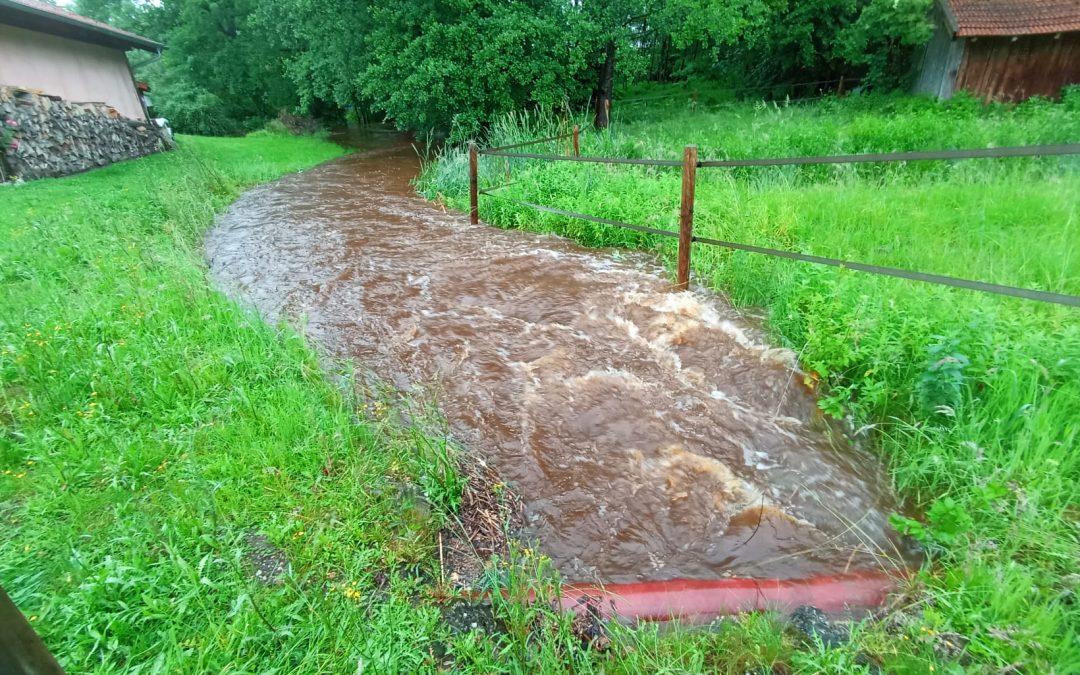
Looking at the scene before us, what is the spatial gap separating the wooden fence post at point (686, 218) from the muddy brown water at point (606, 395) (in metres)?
0.23

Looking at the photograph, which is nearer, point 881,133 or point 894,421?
point 894,421

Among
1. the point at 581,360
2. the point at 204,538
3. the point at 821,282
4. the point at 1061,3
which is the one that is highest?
the point at 1061,3

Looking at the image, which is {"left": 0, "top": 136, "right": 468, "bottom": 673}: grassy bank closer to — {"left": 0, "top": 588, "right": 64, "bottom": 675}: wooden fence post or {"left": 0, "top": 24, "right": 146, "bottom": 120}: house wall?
{"left": 0, "top": 588, "right": 64, "bottom": 675}: wooden fence post

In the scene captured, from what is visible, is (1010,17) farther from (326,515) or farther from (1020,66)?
(326,515)

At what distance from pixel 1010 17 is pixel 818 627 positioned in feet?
63.8

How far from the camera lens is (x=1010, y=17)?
47.3ft

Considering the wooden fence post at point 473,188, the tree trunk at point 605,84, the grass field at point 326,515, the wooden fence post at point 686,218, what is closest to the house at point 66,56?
the wooden fence post at point 473,188

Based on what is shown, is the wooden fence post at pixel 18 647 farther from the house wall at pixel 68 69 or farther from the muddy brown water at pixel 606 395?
the house wall at pixel 68 69

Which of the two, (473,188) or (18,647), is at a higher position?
(18,647)

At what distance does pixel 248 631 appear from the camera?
1946 mm

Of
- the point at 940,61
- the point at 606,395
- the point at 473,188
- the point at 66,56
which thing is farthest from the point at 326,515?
the point at 940,61

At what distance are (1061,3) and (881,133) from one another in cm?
1076

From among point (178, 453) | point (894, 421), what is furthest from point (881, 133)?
point (178, 453)

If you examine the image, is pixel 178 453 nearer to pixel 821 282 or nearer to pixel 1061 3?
pixel 821 282
